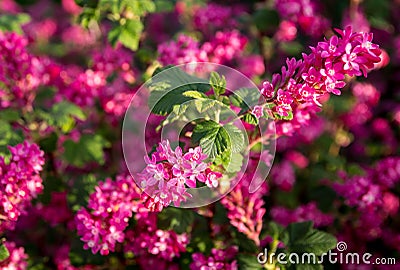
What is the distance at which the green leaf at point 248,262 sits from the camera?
182 centimetres

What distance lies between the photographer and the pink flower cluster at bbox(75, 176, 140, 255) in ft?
5.78

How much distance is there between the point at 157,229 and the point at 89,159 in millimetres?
748

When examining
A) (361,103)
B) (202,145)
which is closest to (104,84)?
(202,145)

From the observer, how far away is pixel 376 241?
2.54 meters

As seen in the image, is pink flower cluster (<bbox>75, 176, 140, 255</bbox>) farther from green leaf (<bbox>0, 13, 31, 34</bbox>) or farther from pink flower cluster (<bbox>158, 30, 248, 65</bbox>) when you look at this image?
green leaf (<bbox>0, 13, 31, 34</bbox>)

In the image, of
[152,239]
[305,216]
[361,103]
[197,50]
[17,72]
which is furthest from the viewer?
[361,103]

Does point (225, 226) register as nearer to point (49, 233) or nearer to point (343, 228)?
point (343, 228)

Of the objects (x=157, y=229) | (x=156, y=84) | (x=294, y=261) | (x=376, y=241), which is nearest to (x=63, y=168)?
(x=157, y=229)

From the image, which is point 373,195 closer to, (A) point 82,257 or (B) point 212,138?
(B) point 212,138

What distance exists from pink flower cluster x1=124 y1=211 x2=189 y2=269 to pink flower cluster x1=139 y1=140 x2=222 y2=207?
394 millimetres

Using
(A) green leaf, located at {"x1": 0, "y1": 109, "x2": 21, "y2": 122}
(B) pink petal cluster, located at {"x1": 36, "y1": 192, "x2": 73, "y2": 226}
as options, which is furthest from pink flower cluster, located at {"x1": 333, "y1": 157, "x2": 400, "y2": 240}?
(A) green leaf, located at {"x1": 0, "y1": 109, "x2": 21, "y2": 122}

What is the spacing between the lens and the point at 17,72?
2.35 m

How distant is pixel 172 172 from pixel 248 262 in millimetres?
557

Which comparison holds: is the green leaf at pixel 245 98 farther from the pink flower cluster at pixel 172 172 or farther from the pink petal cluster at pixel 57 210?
the pink petal cluster at pixel 57 210
